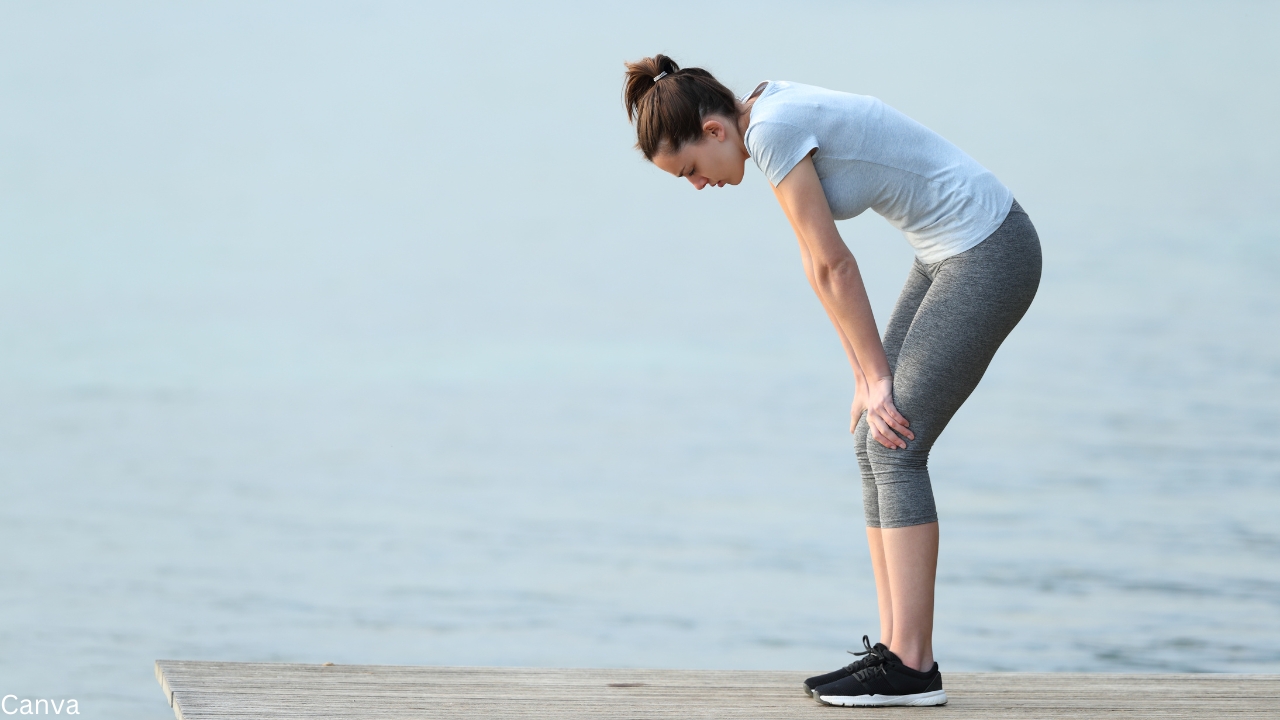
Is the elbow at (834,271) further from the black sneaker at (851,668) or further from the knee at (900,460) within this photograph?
the black sneaker at (851,668)

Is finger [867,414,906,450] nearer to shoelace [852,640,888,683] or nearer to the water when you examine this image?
shoelace [852,640,888,683]

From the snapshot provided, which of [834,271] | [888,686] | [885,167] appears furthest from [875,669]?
[885,167]

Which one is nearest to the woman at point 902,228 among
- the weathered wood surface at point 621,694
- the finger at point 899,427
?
the finger at point 899,427

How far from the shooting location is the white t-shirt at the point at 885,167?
210 cm

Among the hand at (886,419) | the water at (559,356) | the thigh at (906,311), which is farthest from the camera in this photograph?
the water at (559,356)

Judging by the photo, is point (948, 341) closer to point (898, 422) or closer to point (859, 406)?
point (898, 422)

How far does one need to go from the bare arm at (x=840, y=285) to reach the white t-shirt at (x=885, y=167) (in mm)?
44

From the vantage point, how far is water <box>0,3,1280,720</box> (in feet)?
18.1

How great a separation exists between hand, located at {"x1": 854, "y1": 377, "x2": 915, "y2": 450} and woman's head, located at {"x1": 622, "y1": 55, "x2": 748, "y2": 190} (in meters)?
0.41

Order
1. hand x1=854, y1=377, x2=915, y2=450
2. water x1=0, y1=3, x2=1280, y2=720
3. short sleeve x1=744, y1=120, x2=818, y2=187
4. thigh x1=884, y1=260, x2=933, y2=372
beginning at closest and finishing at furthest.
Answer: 1. short sleeve x1=744, y1=120, x2=818, y2=187
2. hand x1=854, y1=377, x2=915, y2=450
3. thigh x1=884, y1=260, x2=933, y2=372
4. water x1=0, y1=3, x2=1280, y2=720

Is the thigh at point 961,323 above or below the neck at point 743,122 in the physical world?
below

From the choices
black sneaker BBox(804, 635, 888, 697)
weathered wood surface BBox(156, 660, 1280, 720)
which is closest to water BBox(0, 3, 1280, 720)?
weathered wood surface BBox(156, 660, 1280, 720)

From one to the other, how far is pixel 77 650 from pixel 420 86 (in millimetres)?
19383

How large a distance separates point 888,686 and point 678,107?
0.98 metres
